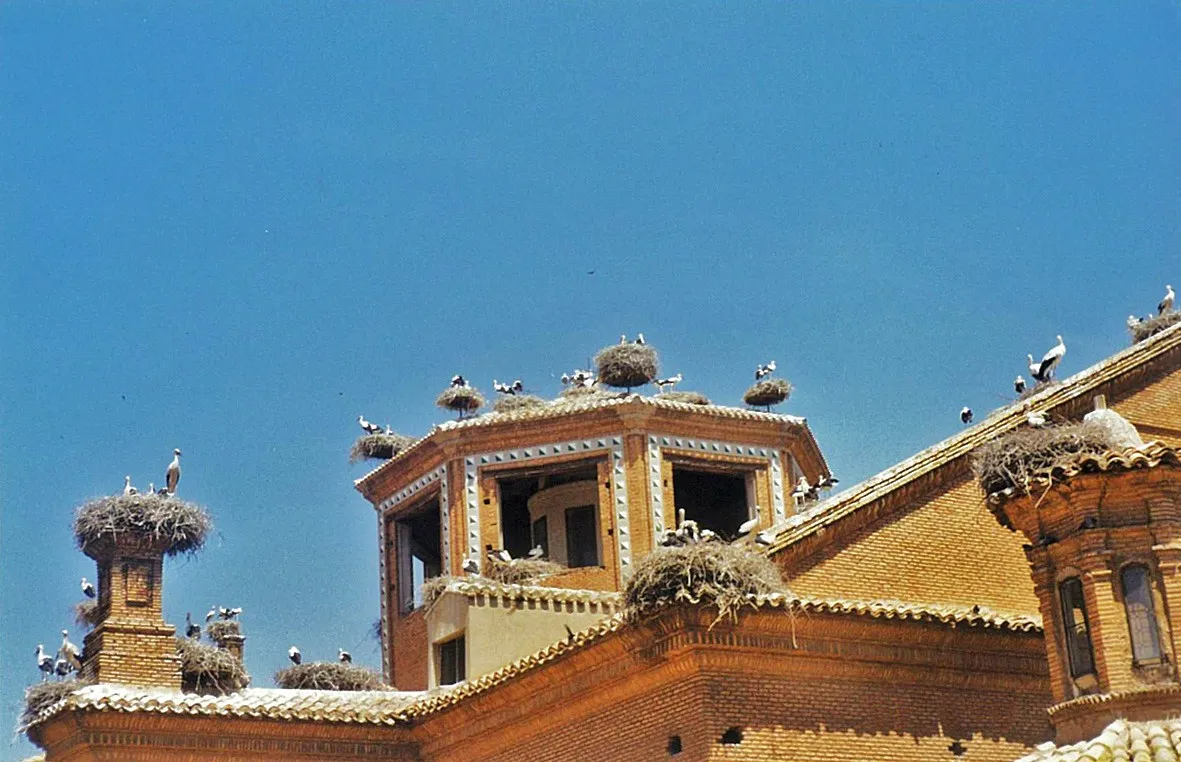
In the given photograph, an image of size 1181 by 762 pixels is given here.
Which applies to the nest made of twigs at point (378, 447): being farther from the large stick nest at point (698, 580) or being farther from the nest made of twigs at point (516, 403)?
the large stick nest at point (698, 580)

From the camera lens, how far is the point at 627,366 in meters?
26.3

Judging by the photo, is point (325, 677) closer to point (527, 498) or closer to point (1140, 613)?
point (527, 498)

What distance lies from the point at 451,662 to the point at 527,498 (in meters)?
5.18

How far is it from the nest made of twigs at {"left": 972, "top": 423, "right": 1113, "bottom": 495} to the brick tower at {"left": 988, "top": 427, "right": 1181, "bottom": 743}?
14 cm

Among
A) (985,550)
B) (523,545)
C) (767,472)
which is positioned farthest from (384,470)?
(985,550)

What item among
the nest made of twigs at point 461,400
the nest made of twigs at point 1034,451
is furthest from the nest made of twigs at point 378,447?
the nest made of twigs at point 1034,451

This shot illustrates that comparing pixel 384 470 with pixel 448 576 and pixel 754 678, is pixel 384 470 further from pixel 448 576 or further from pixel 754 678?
pixel 754 678

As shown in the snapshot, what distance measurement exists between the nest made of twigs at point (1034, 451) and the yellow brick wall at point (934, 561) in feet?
8.07

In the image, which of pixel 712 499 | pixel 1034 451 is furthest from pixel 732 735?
pixel 712 499

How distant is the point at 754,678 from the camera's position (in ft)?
56.3

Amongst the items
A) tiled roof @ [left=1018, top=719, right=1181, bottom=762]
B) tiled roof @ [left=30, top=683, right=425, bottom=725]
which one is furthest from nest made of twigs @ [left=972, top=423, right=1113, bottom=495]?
tiled roof @ [left=30, top=683, right=425, bottom=725]

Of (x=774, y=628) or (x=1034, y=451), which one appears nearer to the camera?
(x=1034, y=451)

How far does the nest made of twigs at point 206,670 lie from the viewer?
2097 centimetres

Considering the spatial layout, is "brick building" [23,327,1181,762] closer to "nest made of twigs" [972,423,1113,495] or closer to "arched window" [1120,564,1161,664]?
"arched window" [1120,564,1161,664]
